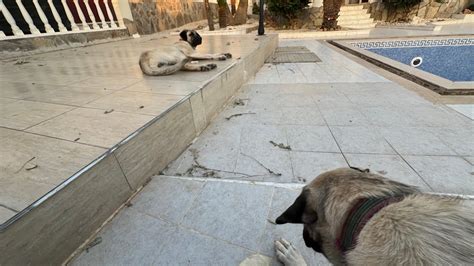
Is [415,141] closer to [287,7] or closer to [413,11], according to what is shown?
[287,7]

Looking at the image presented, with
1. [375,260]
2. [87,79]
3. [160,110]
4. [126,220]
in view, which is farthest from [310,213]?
[87,79]

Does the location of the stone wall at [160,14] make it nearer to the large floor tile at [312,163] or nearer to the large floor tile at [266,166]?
the large floor tile at [266,166]

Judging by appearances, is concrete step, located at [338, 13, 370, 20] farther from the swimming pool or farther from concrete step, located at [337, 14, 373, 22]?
the swimming pool

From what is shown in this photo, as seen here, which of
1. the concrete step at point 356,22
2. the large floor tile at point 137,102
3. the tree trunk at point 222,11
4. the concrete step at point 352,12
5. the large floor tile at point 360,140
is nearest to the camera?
the large floor tile at point 137,102

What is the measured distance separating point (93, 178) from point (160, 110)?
3.00 feet

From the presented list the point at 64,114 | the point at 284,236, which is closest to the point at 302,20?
the point at 64,114

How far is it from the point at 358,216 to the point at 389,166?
5.00 feet

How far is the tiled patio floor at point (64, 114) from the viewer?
1363mm

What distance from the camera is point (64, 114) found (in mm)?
2186

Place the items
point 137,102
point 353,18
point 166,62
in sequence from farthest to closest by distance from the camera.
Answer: point 353,18, point 166,62, point 137,102

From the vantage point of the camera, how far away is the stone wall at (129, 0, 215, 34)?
921cm

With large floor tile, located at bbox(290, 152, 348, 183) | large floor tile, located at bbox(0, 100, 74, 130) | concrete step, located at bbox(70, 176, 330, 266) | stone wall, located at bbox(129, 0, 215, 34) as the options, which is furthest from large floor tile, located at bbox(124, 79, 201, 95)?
stone wall, located at bbox(129, 0, 215, 34)

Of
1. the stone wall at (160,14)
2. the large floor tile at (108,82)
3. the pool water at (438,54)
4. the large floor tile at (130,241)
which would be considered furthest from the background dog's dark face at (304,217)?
the stone wall at (160,14)

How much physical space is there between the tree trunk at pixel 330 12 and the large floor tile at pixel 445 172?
1142 cm
